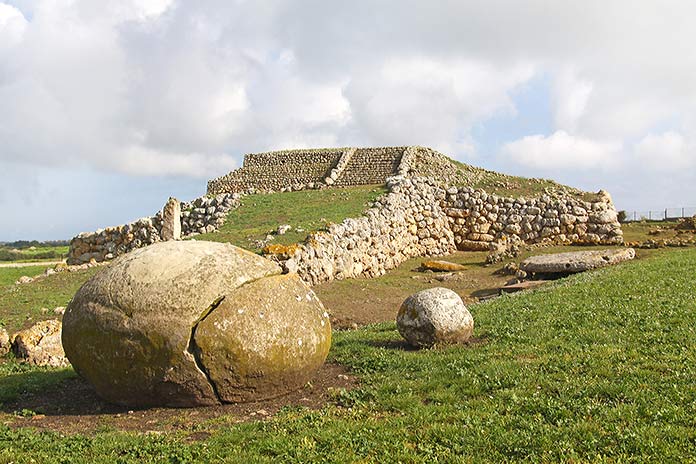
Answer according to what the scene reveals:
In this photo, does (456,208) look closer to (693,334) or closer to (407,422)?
(693,334)

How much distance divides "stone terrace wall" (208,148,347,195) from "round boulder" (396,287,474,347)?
30216 mm

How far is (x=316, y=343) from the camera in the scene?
8828 mm

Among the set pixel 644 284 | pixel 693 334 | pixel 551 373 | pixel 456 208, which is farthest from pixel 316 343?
pixel 456 208

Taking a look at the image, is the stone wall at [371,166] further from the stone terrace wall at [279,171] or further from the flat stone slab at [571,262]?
the flat stone slab at [571,262]

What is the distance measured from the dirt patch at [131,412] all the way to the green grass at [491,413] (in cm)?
32

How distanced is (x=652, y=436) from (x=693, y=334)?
472 centimetres

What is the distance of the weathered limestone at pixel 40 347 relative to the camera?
1169 cm

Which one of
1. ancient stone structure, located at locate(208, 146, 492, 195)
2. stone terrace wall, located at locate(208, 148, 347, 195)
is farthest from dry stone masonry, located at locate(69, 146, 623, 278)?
stone terrace wall, located at locate(208, 148, 347, 195)

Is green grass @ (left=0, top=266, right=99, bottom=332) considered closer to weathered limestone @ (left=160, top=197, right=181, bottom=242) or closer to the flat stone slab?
weathered limestone @ (left=160, top=197, right=181, bottom=242)

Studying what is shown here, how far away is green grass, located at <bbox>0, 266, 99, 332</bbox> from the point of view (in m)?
14.7

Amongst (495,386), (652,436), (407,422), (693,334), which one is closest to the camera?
(652,436)

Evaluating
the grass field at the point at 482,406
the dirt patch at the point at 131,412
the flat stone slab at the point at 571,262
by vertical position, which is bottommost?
the dirt patch at the point at 131,412

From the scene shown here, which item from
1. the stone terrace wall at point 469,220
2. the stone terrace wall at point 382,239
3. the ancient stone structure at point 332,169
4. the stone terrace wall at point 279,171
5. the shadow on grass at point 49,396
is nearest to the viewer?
the shadow on grass at point 49,396

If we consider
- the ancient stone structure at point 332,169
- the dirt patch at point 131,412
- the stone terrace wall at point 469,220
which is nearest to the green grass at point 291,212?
the stone terrace wall at point 469,220
